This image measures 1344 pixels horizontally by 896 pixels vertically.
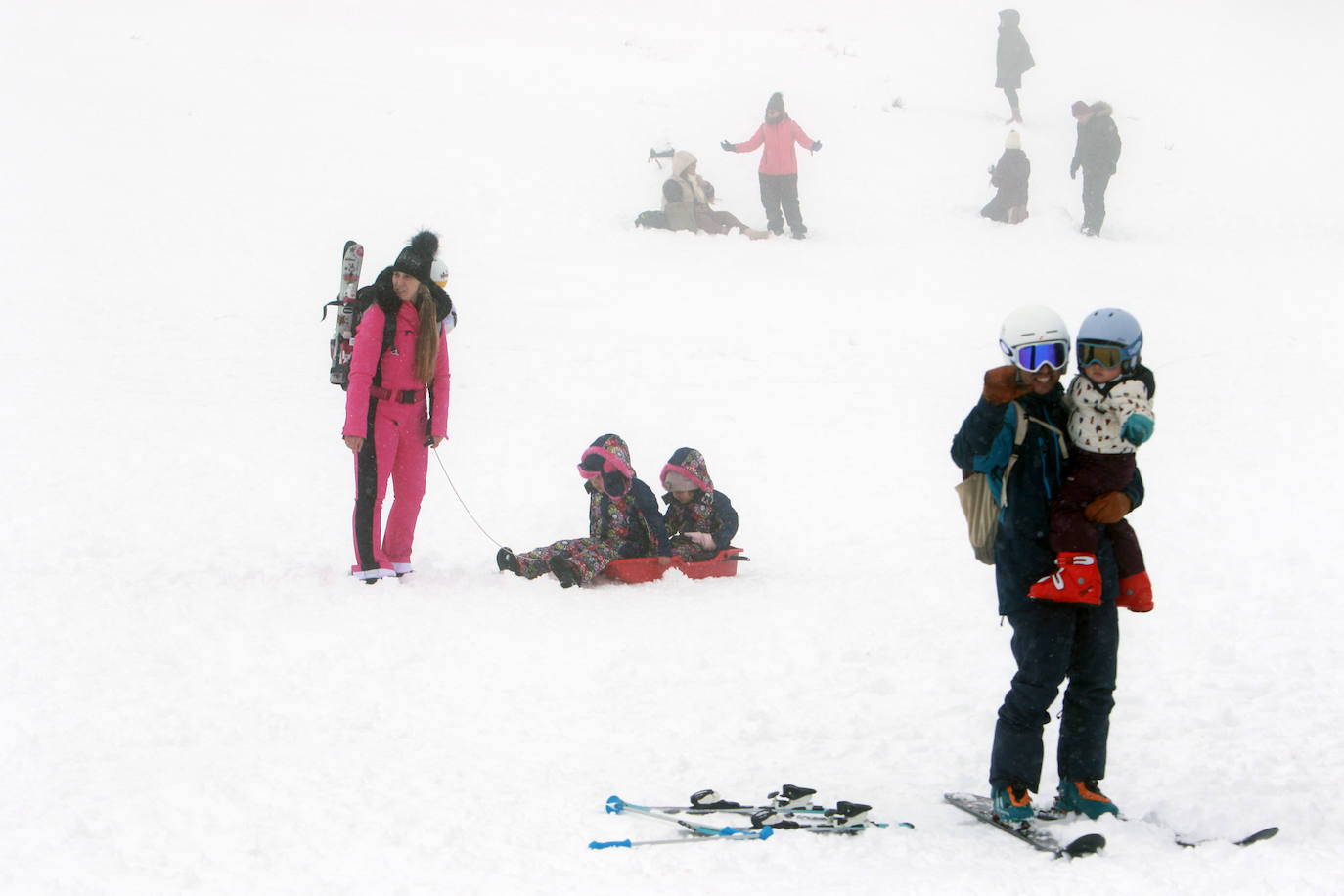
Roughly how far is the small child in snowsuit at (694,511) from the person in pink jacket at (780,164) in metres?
9.76

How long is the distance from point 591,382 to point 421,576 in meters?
4.62

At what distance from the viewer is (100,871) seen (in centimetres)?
305

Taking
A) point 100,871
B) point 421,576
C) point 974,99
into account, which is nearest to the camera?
point 100,871

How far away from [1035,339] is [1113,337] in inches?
9.6

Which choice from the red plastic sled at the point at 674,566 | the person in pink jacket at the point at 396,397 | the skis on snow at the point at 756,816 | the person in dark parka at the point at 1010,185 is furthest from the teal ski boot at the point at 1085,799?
the person in dark parka at the point at 1010,185

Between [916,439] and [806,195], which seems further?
[806,195]

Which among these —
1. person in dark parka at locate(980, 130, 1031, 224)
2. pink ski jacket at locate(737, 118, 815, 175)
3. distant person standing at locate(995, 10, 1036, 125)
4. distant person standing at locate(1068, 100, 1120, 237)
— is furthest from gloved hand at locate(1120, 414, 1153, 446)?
distant person standing at locate(995, 10, 1036, 125)

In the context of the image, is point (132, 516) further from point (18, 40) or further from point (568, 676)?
point (18, 40)

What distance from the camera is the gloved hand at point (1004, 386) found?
11.5ft

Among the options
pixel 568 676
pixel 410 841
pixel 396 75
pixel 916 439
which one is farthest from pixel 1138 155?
pixel 410 841

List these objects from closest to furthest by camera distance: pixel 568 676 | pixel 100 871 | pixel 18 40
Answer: pixel 100 871 < pixel 568 676 < pixel 18 40

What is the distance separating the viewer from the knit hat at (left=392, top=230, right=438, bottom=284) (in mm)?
6199

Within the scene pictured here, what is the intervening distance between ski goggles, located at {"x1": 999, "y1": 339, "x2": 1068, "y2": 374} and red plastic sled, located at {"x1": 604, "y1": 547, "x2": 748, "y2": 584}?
10.7 feet

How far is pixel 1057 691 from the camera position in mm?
3641
